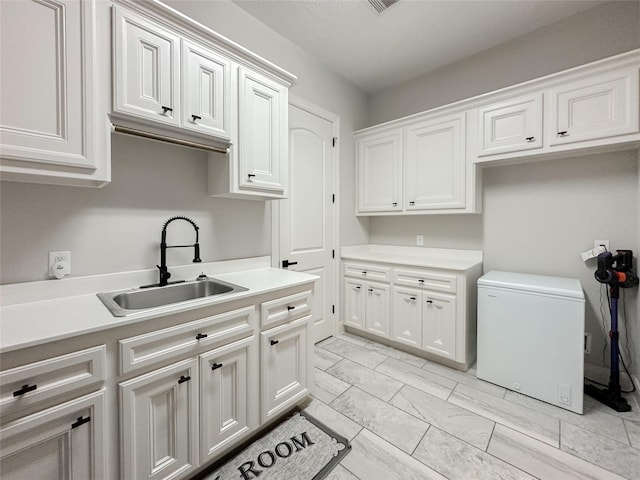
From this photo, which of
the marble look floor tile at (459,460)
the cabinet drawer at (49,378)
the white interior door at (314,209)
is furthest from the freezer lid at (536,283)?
the cabinet drawer at (49,378)

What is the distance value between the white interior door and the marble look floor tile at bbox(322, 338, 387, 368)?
181 mm

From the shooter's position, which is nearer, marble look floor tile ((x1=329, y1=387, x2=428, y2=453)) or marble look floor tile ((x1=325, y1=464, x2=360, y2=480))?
marble look floor tile ((x1=325, y1=464, x2=360, y2=480))

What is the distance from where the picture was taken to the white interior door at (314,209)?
2.59 metres

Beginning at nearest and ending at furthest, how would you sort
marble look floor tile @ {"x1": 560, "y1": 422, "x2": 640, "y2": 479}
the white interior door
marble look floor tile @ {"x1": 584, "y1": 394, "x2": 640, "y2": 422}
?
1. marble look floor tile @ {"x1": 560, "y1": 422, "x2": 640, "y2": 479}
2. marble look floor tile @ {"x1": 584, "y1": 394, "x2": 640, "y2": 422}
3. the white interior door

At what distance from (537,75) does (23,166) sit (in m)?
3.57

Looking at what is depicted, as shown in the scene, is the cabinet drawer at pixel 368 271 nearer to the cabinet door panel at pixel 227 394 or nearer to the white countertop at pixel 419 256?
the white countertop at pixel 419 256

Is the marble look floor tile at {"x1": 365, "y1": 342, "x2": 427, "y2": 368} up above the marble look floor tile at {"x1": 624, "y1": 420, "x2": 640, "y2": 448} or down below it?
above

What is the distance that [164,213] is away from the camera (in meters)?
1.73

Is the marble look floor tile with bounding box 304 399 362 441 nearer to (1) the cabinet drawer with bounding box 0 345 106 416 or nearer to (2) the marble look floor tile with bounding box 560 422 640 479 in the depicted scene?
(2) the marble look floor tile with bounding box 560 422 640 479

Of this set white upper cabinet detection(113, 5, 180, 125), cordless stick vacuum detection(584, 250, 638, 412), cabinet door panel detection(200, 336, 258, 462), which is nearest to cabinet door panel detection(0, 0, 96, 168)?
white upper cabinet detection(113, 5, 180, 125)

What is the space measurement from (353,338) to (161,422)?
7.10ft

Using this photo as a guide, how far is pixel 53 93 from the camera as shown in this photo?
3.69 ft

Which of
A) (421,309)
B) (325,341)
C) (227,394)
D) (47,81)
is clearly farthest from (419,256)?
(47,81)

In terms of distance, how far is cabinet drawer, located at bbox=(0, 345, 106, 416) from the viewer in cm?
86
